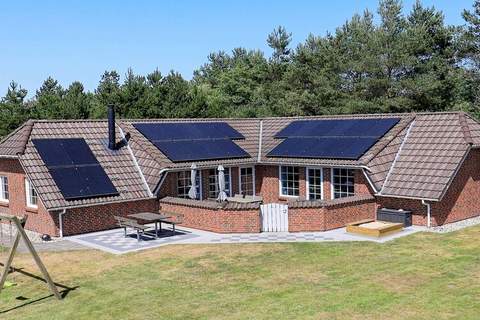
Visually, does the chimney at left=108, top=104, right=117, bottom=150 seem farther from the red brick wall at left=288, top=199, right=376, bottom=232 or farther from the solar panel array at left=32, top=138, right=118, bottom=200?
the red brick wall at left=288, top=199, right=376, bottom=232

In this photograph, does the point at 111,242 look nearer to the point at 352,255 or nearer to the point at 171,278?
the point at 171,278

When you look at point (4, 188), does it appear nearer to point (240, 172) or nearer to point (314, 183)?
point (240, 172)

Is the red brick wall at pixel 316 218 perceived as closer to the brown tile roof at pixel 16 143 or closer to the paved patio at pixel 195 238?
the paved patio at pixel 195 238

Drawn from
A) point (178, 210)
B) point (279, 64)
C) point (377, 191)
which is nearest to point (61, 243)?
point (178, 210)

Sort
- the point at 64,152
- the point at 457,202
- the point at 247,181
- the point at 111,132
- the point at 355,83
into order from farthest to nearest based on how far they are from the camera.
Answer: the point at 355,83
the point at 247,181
the point at 111,132
the point at 64,152
the point at 457,202

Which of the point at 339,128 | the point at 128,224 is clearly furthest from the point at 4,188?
the point at 339,128

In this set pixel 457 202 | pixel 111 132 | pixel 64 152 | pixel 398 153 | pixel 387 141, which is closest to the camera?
pixel 457 202
